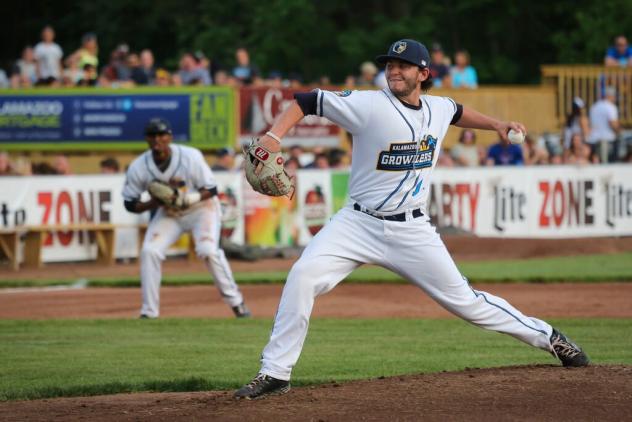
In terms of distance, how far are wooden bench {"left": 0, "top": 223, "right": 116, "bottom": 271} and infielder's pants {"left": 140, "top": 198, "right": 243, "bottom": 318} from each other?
636cm

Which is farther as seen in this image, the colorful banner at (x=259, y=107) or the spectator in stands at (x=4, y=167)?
the colorful banner at (x=259, y=107)

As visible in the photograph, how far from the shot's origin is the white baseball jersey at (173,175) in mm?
13820

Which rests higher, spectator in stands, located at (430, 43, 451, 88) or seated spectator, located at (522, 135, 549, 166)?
spectator in stands, located at (430, 43, 451, 88)

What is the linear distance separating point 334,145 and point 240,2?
43.2ft

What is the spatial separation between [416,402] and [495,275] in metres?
10.3

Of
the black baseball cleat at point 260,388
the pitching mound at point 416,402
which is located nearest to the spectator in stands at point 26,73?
the pitching mound at point 416,402

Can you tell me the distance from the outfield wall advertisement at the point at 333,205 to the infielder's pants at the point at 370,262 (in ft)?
39.7

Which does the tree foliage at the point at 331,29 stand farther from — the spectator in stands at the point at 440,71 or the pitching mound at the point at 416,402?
the pitching mound at the point at 416,402

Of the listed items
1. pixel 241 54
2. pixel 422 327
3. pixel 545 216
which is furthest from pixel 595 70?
pixel 422 327

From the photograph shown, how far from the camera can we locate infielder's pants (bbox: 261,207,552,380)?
26.1 ft

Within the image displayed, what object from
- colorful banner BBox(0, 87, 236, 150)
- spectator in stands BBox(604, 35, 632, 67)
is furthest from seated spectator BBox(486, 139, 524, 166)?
colorful banner BBox(0, 87, 236, 150)

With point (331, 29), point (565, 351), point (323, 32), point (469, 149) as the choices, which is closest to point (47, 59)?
point (469, 149)

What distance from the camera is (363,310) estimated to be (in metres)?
15.1

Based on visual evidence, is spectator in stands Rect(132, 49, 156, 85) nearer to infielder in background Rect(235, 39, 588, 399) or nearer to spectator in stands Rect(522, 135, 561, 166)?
spectator in stands Rect(522, 135, 561, 166)
